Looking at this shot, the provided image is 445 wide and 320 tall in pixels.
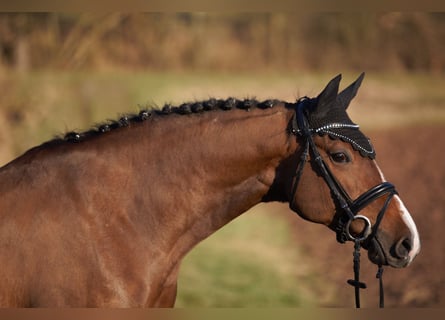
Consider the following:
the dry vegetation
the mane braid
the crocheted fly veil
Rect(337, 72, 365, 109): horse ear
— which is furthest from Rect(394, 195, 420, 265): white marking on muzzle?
the dry vegetation

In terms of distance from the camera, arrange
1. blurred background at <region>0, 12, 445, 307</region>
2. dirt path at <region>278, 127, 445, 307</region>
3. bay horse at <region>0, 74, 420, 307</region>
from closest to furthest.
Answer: bay horse at <region>0, 74, 420, 307</region>
dirt path at <region>278, 127, 445, 307</region>
blurred background at <region>0, 12, 445, 307</region>

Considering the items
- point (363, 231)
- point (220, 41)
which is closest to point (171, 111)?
point (363, 231)

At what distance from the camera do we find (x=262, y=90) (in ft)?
66.9

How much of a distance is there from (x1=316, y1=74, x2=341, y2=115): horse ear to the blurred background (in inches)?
220

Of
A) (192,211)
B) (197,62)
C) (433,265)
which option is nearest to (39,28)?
(197,62)

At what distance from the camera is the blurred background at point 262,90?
10.8m

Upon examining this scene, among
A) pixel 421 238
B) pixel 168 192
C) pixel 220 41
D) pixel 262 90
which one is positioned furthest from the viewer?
pixel 220 41

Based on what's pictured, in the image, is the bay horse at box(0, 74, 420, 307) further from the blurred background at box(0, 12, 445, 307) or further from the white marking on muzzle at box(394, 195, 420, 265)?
the blurred background at box(0, 12, 445, 307)

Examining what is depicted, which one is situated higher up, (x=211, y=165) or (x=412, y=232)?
(x=211, y=165)

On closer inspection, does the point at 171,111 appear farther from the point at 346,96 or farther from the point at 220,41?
the point at 220,41

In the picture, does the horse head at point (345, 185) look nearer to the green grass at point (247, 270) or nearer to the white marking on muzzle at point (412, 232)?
the white marking on muzzle at point (412, 232)

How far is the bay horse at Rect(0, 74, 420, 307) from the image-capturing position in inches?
158

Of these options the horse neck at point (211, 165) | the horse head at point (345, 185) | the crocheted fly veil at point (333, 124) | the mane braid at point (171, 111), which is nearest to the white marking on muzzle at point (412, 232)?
the horse head at point (345, 185)

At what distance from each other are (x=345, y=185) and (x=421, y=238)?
28.8 feet
